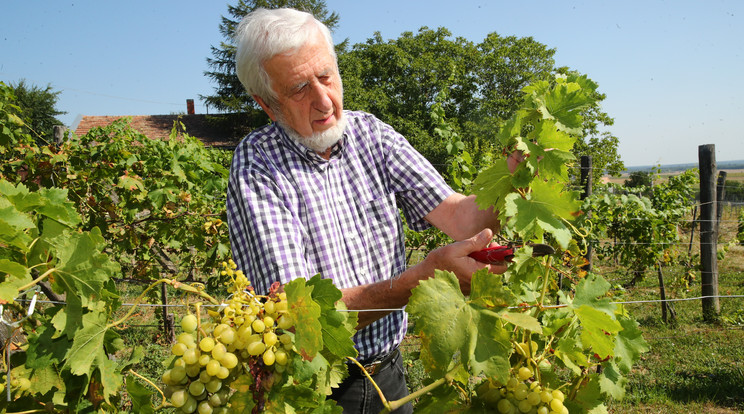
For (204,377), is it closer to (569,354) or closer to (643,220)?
(569,354)

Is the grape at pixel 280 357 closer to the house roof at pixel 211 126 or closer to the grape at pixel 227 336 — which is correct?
the grape at pixel 227 336

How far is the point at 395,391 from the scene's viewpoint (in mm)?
1942

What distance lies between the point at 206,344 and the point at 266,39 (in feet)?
3.51

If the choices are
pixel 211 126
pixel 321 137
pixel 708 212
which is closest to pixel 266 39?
pixel 321 137

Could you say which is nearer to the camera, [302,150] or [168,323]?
[302,150]

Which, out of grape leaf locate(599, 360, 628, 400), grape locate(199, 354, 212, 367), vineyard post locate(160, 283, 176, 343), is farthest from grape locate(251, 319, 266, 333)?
vineyard post locate(160, 283, 176, 343)

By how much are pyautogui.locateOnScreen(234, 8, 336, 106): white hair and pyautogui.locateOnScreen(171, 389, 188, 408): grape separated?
1.06m

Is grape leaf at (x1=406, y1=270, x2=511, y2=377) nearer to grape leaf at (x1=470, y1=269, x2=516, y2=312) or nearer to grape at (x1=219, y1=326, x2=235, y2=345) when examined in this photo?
grape leaf at (x1=470, y1=269, x2=516, y2=312)

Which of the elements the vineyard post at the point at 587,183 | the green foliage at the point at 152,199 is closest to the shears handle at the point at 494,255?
the green foliage at the point at 152,199

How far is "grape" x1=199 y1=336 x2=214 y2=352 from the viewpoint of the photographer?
3.04 ft

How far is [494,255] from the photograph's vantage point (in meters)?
1.25

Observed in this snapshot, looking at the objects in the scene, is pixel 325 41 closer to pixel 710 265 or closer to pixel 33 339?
pixel 33 339

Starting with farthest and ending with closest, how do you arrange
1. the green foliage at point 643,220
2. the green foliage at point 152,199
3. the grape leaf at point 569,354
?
the green foliage at point 643,220, the green foliage at point 152,199, the grape leaf at point 569,354

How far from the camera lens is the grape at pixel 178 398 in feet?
3.13
